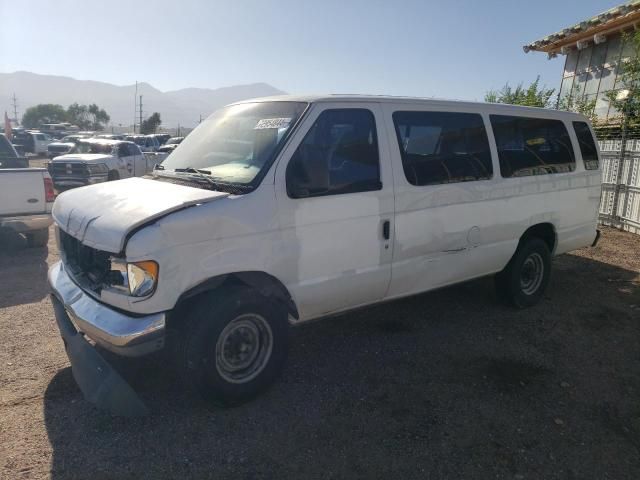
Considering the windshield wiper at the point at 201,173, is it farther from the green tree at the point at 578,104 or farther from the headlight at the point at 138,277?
the green tree at the point at 578,104

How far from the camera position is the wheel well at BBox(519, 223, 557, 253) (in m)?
5.30

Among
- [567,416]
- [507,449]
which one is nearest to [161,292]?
[507,449]

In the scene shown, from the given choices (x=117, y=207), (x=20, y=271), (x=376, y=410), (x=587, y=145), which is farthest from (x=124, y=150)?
(x=376, y=410)

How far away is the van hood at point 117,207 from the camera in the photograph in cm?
291

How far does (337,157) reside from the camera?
3.60 m

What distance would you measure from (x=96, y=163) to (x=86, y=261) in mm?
12159

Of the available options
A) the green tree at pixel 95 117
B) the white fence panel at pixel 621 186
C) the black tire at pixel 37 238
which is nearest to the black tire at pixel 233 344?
the black tire at pixel 37 238

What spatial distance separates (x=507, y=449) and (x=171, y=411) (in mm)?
2252

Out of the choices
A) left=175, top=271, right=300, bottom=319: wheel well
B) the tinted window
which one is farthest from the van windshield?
the tinted window

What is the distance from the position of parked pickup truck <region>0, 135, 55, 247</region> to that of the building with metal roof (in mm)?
12245

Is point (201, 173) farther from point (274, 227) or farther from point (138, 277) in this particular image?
point (138, 277)

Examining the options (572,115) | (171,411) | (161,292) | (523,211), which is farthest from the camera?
(572,115)

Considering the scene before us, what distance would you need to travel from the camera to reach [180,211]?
297cm

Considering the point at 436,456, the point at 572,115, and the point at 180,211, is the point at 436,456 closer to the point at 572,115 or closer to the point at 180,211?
the point at 180,211
